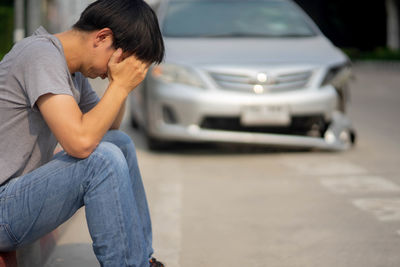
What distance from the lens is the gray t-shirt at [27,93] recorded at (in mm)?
2777

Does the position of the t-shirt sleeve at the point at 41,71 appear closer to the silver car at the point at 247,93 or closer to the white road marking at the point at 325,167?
the white road marking at the point at 325,167

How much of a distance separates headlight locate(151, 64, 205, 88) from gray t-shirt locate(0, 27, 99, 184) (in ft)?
12.8

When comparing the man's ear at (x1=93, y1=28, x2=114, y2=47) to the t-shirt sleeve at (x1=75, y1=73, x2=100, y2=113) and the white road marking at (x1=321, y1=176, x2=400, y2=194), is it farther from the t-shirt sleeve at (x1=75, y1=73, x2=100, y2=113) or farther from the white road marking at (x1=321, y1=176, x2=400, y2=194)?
the white road marking at (x1=321, y1=176, x2=400, y2=194)

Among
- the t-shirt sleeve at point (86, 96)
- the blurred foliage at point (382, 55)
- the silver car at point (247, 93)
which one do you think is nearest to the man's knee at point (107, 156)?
the t-shirt sleeve at point (86, 96)

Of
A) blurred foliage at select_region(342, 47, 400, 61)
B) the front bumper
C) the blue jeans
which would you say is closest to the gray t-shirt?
the blue jeans

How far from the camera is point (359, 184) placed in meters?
5.57

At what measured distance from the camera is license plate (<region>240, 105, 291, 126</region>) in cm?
674

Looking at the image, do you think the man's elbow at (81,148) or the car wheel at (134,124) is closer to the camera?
the man's elbow at (81,148)

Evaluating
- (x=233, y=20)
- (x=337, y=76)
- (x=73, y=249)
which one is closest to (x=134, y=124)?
(x=233, y=20)

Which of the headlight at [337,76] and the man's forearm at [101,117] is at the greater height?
the man's forearm at [101,117]

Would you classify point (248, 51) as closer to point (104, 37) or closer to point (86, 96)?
point (86, 96)

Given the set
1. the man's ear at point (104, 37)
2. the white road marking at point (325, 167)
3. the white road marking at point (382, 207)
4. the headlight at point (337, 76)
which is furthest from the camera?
the headlight at point (337, 76)

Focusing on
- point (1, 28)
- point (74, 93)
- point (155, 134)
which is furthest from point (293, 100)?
point (1, 28)

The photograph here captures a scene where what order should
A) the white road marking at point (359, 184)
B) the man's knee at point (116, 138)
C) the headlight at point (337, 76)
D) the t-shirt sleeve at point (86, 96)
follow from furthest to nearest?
1. the headlight at point (337, 76)
2. the white road marking at point (359, 184)
3. the t-shirt sleeve at point (86, 96)
4. the man's knee at point (116, 138)
